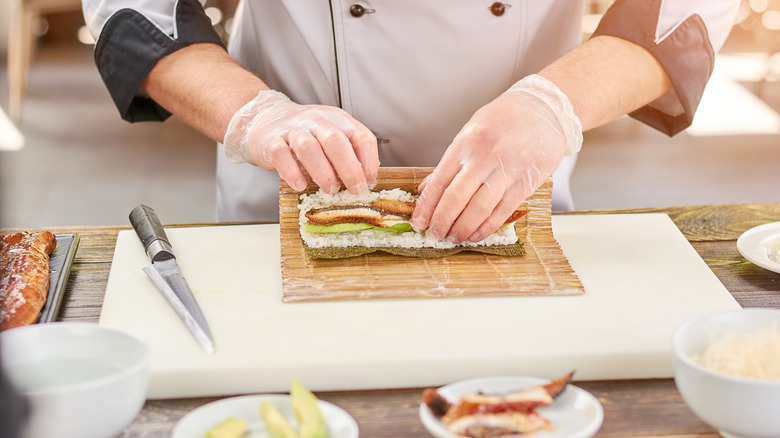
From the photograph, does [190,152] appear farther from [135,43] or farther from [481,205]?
[481,205]

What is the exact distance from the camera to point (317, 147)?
174 cm

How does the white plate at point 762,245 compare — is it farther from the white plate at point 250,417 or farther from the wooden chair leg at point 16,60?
the wooden chair leg at point 16,60

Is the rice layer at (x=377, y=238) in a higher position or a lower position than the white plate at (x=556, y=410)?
lower

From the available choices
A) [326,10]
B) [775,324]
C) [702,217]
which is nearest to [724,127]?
[702,217]

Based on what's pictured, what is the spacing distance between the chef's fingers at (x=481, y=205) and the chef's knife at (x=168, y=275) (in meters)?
0.56

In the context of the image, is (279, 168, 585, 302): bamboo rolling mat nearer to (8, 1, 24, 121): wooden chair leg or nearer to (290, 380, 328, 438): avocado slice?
(290, 380, 328, 438): avocado slice

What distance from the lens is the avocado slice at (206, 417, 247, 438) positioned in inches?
43.4

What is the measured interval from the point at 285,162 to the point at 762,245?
105cm

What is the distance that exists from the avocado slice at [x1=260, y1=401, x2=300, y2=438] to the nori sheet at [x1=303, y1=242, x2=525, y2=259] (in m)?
0.63

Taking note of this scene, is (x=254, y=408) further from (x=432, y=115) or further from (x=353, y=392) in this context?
(x=432, y=115)

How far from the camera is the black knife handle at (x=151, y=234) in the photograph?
1721 mm

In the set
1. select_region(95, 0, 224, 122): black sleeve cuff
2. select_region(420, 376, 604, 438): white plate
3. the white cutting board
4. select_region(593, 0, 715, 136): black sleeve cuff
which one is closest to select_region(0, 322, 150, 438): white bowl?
the white cutting board

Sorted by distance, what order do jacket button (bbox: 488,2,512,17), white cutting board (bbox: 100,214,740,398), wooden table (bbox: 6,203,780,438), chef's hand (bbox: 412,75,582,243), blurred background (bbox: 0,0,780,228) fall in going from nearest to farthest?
wooden table (bbox: 6,203,780,438)
white cutting board (bbox: 100,214,740,398)
chef's hand (bbox: 412,75,582,243)
jacket button (bbox: 488,2,512,17)
blurred background (bbox: 0,0,780,228)

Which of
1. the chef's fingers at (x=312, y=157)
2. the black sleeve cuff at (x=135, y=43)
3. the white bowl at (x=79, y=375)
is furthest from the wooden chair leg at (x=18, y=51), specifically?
the white bowl at (x=79, y=375)
